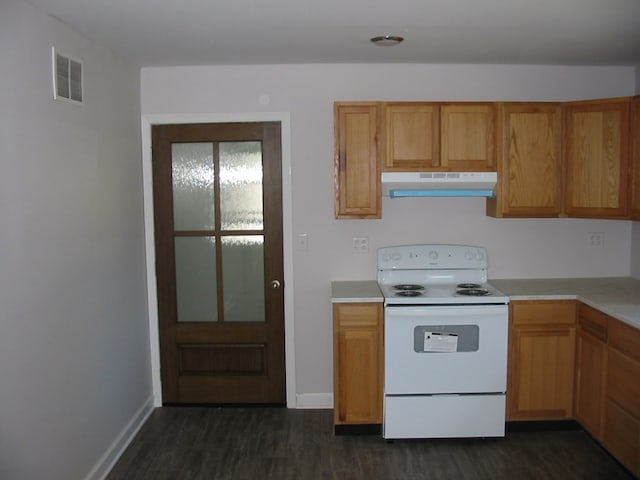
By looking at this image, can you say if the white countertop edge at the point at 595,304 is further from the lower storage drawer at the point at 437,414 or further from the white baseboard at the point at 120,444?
the white baseboard at the point at 120,444

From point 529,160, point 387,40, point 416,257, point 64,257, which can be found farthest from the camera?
point 416,257

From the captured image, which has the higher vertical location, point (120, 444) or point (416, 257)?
point (416, 257)

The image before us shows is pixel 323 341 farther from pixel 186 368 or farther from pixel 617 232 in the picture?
pixel 617 232

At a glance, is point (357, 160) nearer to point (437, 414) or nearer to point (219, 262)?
point (219, 262)

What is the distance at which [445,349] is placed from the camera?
341 cm

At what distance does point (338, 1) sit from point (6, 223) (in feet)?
5.50

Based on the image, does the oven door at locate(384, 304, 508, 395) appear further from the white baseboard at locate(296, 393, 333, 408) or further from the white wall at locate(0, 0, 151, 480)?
the white wall at locate(0, 0, 151, 480)

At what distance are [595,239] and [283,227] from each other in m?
2.23

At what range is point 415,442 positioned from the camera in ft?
11.5

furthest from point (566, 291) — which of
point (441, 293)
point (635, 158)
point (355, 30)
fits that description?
point (355, 30)

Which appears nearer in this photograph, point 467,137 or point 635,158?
point 635,158

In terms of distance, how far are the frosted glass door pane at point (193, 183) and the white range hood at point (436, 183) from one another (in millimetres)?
1240

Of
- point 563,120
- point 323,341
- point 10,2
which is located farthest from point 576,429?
point 10,2

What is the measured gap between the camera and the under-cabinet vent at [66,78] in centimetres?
266
